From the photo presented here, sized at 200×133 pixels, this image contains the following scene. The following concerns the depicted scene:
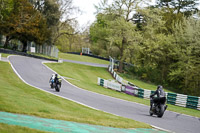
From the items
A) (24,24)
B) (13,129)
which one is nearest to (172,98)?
(13,129)

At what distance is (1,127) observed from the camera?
689 centimetres

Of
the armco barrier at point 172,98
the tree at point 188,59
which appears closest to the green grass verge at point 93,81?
the armco barrier at point 172,98

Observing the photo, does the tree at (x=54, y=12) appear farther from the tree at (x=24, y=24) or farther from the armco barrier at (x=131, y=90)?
the armco barrier at (x=131, y=90)

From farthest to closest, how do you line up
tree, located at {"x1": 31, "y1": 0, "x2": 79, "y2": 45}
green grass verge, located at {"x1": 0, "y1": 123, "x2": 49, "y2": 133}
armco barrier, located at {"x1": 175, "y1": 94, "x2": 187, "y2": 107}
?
tree, located at {"x1": 31, "y1": 0, "x2": 79, "y2": 45} < armco barrier, located at {"x1": 175, "y1": 94, "x2": 187, "y2": 107} < green grass verge, located at {"x1": 0, "y1": 123, "x2": 49, "y2": 133}

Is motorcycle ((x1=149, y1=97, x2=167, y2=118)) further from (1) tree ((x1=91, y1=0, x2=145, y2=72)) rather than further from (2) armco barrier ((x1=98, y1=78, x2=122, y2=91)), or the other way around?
(1) tree ((x1=91, y1=0, x2=145, y2=72))

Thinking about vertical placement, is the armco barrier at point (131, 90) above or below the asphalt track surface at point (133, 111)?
below

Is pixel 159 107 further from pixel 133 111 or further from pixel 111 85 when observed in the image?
pixel 111 85

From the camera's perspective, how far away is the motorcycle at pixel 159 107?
1533cm

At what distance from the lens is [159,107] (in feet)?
51.0

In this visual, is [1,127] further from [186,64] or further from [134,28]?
[134,28]

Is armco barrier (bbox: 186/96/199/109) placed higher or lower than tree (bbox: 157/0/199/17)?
lower

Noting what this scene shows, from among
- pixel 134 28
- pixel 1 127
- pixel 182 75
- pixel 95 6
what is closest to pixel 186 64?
pixel 182 75

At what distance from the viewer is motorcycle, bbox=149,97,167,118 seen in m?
15.3

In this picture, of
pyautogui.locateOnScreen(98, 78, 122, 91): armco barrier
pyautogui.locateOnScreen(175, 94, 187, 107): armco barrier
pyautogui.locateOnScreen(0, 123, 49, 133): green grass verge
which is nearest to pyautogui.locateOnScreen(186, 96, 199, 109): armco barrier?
pyautogui.locateOnScreen(175, 94, 187, 107): armco barrier
